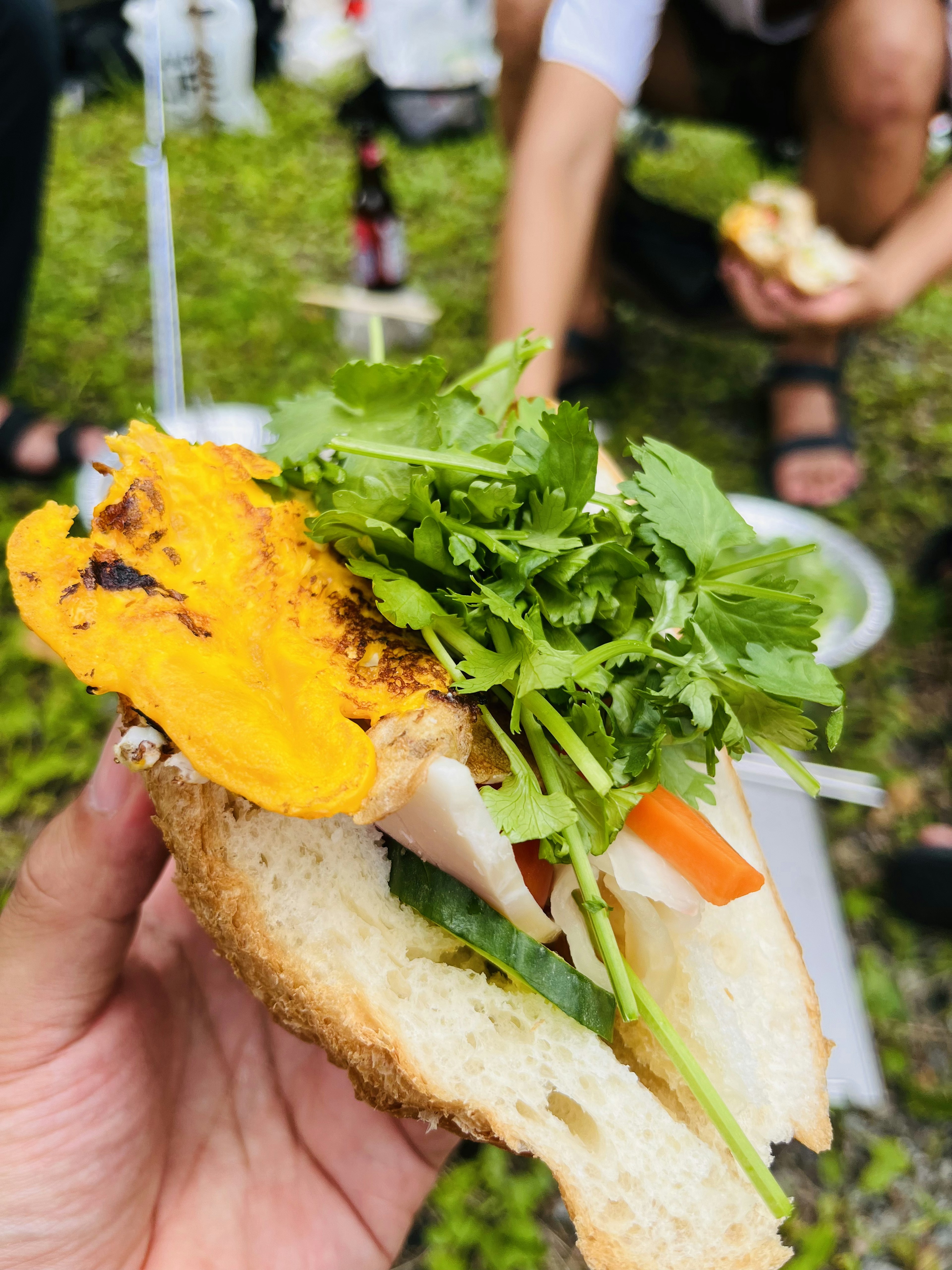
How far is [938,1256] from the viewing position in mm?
2223

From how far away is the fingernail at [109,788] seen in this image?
144 cm

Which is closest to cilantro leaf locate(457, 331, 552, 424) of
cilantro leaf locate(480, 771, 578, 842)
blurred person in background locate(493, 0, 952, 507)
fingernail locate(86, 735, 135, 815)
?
cilantro leaf locate(480, 771, 578, 842)

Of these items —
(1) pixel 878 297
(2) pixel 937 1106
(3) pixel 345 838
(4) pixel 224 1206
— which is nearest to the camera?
(3) pixel 345 838

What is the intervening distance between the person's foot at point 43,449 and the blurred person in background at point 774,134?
1683 mm

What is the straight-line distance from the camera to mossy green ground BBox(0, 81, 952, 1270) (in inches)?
90.8

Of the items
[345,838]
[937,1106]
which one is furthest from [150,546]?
[937,1106]

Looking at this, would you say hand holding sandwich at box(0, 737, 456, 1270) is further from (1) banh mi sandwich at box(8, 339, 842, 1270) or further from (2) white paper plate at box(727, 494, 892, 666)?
(2) white paper plate at box(727, 494, 892, 666)

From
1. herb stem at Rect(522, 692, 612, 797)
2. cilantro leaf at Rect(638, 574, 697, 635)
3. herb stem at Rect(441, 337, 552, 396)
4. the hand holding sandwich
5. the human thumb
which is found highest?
herb stem at Rect(441, 337, 552, 396)

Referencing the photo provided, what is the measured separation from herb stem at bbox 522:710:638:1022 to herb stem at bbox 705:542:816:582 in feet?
→ 1.11

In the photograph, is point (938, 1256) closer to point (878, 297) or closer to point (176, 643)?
point (176, 643)

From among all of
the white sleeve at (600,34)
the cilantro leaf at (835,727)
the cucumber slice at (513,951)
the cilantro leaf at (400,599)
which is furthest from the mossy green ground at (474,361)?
the white sleeve at (600,34)

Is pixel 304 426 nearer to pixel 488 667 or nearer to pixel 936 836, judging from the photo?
pixel 488 667

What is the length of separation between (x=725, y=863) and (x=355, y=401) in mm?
866

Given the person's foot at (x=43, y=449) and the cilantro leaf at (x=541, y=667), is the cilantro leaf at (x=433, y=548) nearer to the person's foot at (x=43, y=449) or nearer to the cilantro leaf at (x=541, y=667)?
the cilantro leaf at (x=541, y=667)
